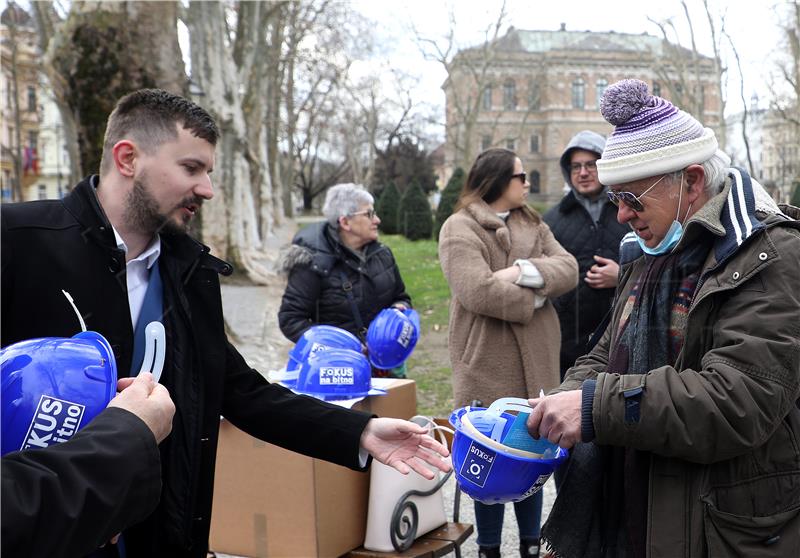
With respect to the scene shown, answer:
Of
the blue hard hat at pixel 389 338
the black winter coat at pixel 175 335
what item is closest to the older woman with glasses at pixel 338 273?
the blue hard hat at pixel 389 338

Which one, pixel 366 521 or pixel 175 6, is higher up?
pixel 175 6

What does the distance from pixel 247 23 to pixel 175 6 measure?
1474 cm

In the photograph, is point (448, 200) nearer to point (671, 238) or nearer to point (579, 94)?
point (671, 238)

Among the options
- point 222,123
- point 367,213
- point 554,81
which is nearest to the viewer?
point 367,213

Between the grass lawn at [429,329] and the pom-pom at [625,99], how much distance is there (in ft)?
19.6

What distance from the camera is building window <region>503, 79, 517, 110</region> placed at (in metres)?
53.0

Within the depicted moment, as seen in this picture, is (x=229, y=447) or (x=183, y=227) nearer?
(x=183, y=227)

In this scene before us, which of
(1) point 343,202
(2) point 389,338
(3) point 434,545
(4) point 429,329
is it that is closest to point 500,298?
(2) point 389,338

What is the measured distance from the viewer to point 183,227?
2760 mm

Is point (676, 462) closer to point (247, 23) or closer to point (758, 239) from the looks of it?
point (758, 239)

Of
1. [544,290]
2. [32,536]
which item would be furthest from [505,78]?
[32,536]

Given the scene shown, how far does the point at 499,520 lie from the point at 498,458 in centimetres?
206

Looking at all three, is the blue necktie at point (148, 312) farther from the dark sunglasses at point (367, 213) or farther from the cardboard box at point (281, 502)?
the dark sunglasses at point (367, 213)

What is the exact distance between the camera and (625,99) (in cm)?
247
